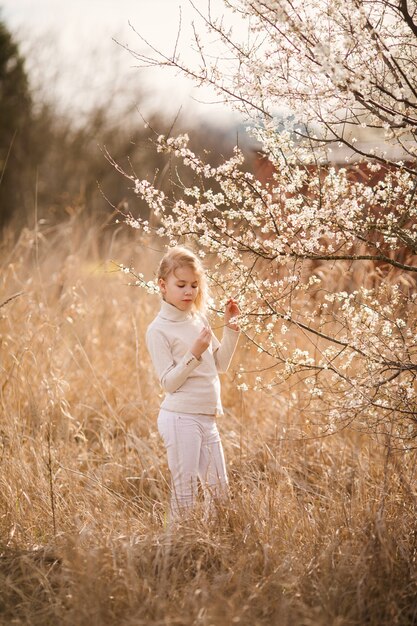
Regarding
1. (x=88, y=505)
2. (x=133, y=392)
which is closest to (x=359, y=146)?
(x=88, y=505)

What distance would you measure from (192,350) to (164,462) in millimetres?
1059

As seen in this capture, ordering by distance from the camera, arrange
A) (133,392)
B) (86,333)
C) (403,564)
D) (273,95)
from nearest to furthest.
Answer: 1. (403,564)
2. (273,95)
3. (133,392)
4. (86,333)

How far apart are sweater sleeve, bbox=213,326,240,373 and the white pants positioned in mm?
267

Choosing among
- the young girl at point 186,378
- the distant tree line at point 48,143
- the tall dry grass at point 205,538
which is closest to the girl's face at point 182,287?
the young girl at point 186,378

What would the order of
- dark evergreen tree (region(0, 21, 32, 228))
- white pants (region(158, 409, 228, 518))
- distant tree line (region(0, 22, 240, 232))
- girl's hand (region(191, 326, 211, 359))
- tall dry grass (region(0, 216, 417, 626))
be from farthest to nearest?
1. distant tree line (region(0, 22, 240, 232))
2. dark evergreen tree (region(0, 21, 32, 228))
3. white pants (region(158, 409, 228, 518))
4. girl's hand (region(191, 326, 211, 359))
5. tall dry grass (region(0, 216, 417, 626))

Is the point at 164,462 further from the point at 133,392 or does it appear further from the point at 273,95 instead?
the point at 273,95

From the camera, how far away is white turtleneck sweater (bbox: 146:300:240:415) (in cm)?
320

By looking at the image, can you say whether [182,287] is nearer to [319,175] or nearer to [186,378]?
[186,378]

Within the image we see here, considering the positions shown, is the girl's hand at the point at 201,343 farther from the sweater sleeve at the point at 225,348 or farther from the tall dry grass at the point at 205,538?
the tall dry grass at the point at 205,538

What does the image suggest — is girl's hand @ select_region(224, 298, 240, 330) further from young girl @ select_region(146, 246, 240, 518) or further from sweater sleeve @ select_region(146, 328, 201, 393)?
sweater sleeve @ select_region(146, 328, 201, 393)

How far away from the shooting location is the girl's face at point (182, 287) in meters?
3.21

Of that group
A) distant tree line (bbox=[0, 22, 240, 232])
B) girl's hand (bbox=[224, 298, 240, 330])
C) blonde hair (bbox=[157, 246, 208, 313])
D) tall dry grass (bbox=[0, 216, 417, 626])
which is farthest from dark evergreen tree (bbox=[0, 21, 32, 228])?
girl's hand (bbox=[224, 298, 240, 330])

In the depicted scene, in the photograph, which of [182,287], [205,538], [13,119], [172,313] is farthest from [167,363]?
[13,119]

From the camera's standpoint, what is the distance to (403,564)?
2.54 m
